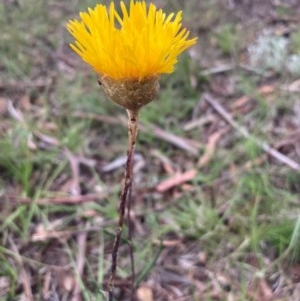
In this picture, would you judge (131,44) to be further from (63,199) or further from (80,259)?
(63,199)

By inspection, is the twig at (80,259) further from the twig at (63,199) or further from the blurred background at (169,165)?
the twig at (63,199)

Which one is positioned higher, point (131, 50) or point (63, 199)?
point (131, 50)

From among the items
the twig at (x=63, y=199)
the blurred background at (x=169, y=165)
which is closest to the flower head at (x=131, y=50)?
the blurred background at (x=169, y=165)

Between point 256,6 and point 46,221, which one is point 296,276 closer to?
point 46,221

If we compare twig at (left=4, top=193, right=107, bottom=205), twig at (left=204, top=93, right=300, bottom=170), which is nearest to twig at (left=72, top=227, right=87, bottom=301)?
twig at (left=4, top=193, right=107, bottom=205)

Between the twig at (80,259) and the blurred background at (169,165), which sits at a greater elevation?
the blurred background at (169,165)

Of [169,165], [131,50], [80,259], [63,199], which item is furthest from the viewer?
[169,165]

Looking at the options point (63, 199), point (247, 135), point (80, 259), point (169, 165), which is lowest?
point (80, 259)

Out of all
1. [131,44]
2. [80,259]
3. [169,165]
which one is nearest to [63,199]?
[80,259]

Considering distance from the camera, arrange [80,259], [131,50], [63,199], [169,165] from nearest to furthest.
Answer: [131,50] < [80,259] < [63,199] < [169,165]
